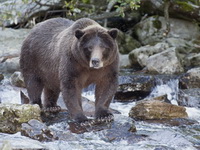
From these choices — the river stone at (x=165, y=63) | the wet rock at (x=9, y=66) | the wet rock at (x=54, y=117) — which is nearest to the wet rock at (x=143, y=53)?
the river stone at (x=165, y=63)

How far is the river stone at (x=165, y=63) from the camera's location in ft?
42.9

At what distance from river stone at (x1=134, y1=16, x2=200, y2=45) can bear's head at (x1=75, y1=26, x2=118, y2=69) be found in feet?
30.8

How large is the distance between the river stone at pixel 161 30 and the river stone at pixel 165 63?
2741 mm

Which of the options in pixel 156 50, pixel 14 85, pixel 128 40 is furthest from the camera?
pixel 128 40

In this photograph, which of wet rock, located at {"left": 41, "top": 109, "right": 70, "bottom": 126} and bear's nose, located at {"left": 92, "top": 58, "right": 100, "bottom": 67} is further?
wet rock, located at {"left": 41, "top": 109, "right": 70, "bottom": 126}

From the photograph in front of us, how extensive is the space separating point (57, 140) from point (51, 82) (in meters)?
1.71

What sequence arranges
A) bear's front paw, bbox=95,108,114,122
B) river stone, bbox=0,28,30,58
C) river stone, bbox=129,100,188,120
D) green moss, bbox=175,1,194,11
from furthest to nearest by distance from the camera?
green moss, bbox=175,1,194,11, river stone, bbox=0,28,30,58, river stone, bbox=129,100,188,120, bear's front paw, bbox=95,108,114,122

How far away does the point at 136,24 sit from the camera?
55.2 feet

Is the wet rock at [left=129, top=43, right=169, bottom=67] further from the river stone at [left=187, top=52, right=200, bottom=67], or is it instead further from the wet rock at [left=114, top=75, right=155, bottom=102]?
the wet rock at [left=114, top=75, right=155, bottom=102]

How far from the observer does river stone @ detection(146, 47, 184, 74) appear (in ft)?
42.9

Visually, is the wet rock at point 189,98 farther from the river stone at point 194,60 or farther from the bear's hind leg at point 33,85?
the bear's hind leg at point 33,85

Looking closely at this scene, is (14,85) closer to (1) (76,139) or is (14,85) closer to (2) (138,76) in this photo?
(2) (138,76)

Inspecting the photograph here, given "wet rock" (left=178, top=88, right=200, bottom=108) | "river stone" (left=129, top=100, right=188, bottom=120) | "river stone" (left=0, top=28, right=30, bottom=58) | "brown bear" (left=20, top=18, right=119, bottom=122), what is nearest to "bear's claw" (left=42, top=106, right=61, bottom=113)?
"brown bear" (left=20, top=18, right=119, bottom=122)

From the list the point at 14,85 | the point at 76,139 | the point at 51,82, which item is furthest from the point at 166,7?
the point at 76,139
